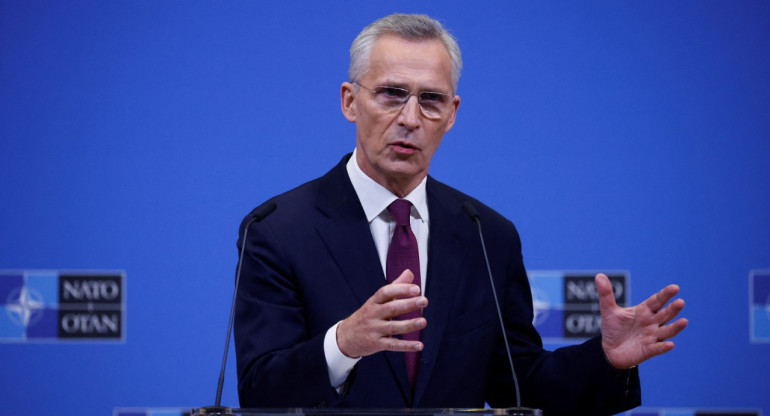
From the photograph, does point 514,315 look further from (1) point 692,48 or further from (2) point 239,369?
(1) point 692,48

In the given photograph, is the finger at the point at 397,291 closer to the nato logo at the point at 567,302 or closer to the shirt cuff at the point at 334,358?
the shirt cuff at the point at 334,358

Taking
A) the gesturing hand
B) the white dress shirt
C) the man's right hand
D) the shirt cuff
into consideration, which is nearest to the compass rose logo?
the white dress shirt

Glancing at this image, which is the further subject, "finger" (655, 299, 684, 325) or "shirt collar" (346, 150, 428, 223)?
"shirt collar" (346, 150, 428, 223)

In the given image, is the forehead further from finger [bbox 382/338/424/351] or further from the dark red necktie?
finger [bbox 382/338/424/351]

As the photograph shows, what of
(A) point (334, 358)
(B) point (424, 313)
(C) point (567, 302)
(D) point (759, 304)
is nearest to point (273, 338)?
(A) point (334, 358)

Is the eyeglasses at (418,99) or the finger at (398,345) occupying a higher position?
the eyeglasses at (418,99)

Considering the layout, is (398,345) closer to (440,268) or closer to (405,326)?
(405,326)

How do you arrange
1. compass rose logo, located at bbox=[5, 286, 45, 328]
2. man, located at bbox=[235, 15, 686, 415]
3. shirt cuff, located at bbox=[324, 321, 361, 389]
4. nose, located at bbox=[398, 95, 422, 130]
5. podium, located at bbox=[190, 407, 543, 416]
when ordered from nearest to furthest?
podium, located at bbox=[190, 407, 543, 416]
shirt cuff, located at bbox=[324, 321, 361, 389]
man, located at bbox=[235, 15, 686, 415]
nose, located at bbox=[398, 95, 422, 130]
compass rose logo, located at bbox=[5, 286, 45, 328]

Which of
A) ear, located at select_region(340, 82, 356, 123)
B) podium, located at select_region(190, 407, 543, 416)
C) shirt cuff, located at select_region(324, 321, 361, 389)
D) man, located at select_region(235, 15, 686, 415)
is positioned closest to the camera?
podium, located at select_region(190, 407, 543, 416)

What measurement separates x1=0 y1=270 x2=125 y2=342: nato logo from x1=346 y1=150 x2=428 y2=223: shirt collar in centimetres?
124

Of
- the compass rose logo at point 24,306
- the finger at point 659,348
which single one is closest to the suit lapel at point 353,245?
the finger at point 659,348

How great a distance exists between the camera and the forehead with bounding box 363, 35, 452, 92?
1824 mm

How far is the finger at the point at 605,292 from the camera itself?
1586 mm

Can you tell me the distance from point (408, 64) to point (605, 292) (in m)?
0.65
